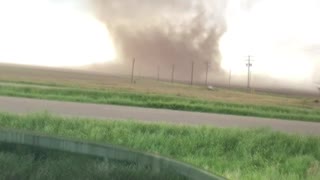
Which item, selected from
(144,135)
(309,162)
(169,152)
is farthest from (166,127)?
(309,162)

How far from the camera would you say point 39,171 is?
5.99 m

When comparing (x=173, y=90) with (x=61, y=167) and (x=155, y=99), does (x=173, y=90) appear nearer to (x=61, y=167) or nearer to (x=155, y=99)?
(x=155, y=99)

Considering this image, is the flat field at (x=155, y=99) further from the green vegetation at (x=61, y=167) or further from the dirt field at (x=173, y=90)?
the green vegetation at (x=61, y=167)

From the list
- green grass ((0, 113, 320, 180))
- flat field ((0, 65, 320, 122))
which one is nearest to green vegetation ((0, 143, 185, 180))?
green grass ((0, 113, 320, 180))

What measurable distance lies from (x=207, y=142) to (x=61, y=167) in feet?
21.2

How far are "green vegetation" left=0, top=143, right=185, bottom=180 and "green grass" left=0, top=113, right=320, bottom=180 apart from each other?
11.8 ft

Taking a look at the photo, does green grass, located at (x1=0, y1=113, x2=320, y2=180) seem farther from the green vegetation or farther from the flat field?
the flat field

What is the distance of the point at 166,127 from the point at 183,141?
1808 millimetres

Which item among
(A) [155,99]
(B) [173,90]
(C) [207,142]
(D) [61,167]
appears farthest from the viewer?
(B) [173,90]

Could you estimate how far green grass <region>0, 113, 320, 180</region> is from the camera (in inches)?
401

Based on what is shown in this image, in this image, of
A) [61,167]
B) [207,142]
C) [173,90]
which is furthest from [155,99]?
[173,90]

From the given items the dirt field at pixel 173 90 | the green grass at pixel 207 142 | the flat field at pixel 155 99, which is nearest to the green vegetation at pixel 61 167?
the green grass at pixel 207 142

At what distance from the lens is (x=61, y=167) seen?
19.9ft

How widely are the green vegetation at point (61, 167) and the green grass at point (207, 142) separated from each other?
358 centimetres
